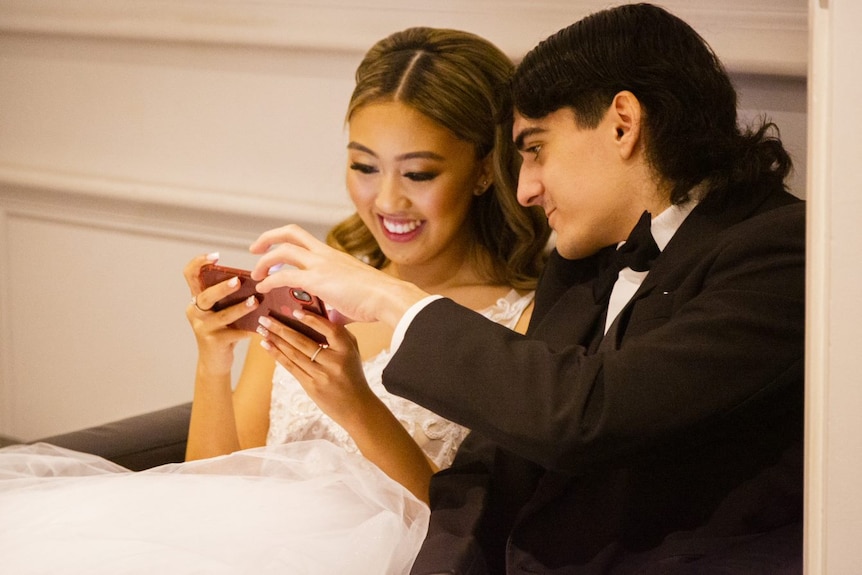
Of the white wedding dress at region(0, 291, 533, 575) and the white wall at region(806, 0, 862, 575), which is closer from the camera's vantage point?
the white wall at region(806, 0, 862, 575)

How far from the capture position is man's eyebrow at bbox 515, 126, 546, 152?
170 cm

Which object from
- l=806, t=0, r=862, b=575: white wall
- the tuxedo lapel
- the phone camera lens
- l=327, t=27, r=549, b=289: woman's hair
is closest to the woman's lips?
l=327, t=27, r=549, b=289: woman's hair

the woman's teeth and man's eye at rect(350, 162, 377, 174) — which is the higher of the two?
man's eye at rect(350, 162, 377, 174)

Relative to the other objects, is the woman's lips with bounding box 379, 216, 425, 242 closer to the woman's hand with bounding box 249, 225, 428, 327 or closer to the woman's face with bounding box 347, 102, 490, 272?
the woman's face with bounding box 347, 102, 490, 272

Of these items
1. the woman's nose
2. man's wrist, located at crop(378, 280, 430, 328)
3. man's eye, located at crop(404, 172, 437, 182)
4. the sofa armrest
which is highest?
man's eye, located at crop(404, 172, 437, 182)

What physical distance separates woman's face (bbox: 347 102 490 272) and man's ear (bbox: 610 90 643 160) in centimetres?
51

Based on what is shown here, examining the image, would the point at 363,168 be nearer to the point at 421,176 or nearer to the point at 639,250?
the point at 421,176

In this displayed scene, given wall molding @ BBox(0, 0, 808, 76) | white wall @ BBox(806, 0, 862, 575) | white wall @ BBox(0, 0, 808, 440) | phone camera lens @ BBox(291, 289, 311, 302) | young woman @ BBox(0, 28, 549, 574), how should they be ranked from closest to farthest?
white wall @ BBox(806, 0, 862, 575) < young woman @ BBox(0, 28, 549, 574) < phone camera lens @ BBox(291, 289, 311, 302) < wall molding @ BBox(0, 0, 808, 76) < white wall @ BBox(0, 0, 808, 440)

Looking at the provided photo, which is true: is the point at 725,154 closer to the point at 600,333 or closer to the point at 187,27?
the point at 600,333

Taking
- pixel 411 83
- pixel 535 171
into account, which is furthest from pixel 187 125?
pixel 535 171

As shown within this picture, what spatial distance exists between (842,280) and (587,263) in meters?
0.95

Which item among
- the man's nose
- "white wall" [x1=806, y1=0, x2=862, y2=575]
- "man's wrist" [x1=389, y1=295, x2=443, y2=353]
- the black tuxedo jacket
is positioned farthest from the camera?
the man's nose

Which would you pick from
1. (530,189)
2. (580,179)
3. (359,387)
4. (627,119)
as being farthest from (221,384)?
(627,119)

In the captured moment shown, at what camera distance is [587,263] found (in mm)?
1852
